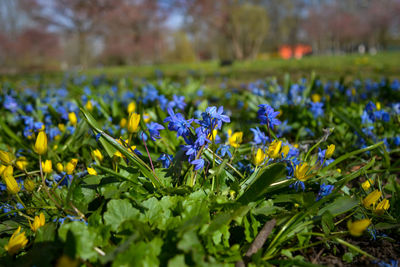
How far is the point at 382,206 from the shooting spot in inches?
49.5

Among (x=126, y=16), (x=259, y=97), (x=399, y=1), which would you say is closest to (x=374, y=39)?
(x=399, y=1)

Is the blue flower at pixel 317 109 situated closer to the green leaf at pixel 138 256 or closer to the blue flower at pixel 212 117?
the blue flower at pixel 212 117

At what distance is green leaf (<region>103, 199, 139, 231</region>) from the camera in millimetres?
1178

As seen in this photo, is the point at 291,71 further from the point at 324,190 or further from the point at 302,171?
the point at 302,171

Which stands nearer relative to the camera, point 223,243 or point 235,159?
point 223,243

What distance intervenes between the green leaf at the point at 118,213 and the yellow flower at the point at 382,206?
3.33ft

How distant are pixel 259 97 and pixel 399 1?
45.2 metres

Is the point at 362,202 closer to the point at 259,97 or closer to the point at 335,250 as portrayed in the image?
the point at 335,250

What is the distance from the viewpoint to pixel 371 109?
6.71 feet

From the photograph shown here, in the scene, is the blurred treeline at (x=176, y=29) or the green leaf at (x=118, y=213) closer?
the green leaf at (x=118, y=213)

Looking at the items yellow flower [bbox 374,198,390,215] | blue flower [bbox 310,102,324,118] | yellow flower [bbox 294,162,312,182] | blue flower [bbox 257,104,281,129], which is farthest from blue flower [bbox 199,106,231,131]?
blue flower [bbox 310,102,324,118]

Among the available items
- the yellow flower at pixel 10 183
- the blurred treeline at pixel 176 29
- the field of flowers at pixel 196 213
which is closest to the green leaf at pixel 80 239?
the field of flowers at pixel 196 213

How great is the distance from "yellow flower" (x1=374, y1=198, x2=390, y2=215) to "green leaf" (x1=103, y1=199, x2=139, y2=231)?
1.02 meters

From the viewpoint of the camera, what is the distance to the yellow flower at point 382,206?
125cm
